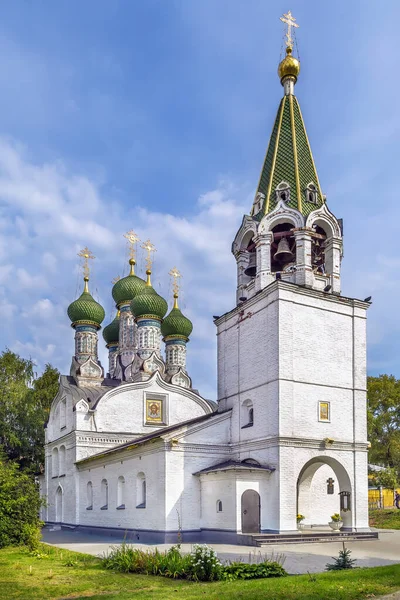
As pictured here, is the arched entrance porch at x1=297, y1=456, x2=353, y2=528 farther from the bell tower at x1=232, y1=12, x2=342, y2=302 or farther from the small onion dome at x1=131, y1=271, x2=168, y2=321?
the small onion dome at x1=131, y1=271, x2=168, y2=321

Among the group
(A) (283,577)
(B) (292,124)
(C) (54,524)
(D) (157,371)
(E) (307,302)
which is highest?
(B) (292,124)

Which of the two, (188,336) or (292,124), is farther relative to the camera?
(188,336)

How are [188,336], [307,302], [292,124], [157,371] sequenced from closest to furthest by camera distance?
[307,302] → [292,124] → [157,371] → [188,336]

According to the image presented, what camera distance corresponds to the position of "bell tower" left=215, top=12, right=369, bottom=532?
17.2m

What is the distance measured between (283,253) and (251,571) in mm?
11739

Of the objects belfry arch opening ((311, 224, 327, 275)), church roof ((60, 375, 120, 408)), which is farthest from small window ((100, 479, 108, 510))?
belfry arch opening ((311, 224, 327, 275))

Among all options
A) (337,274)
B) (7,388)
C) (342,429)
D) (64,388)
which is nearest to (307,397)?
(342,429)

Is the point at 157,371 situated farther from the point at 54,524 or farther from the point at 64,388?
the point at 54,524

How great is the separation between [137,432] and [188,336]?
24.5 ft

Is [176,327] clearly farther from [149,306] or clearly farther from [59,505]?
[59,505]

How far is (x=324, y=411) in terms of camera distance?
17828mm

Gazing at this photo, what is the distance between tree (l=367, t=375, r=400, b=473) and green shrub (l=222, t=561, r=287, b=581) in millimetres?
24978

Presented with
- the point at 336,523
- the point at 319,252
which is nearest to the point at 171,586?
the point at 336,523

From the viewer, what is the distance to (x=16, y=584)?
10016 mm
